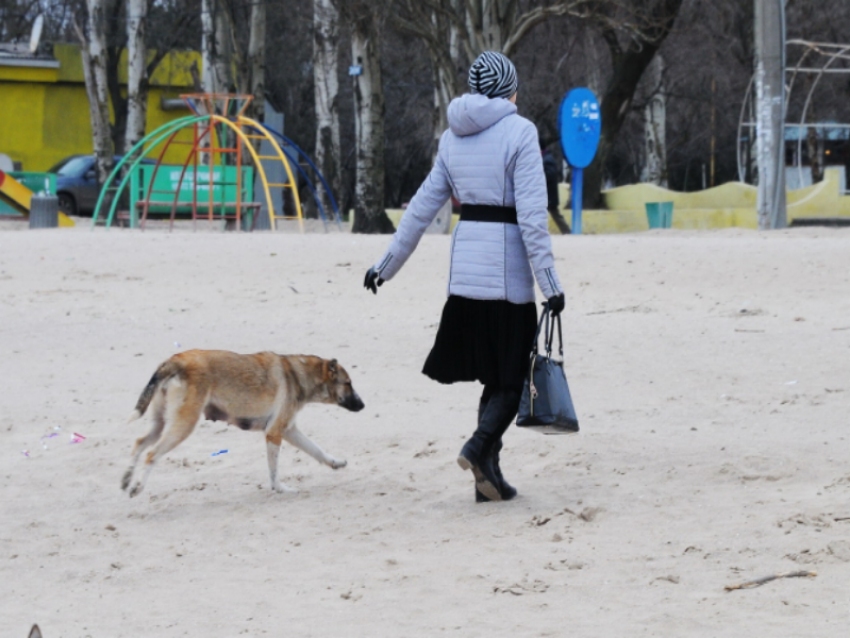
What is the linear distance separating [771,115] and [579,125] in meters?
3.13

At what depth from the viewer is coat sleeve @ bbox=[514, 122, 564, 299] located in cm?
538

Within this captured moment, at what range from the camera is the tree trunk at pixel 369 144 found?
22844mm

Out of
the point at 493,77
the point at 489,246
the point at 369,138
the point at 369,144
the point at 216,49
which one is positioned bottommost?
the point at 489,246

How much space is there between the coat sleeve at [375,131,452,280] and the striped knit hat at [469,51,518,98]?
330mm

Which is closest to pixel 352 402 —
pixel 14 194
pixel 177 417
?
→ pixel 177 417

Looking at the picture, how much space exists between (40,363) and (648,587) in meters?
6.60

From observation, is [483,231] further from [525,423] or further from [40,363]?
[40,363]

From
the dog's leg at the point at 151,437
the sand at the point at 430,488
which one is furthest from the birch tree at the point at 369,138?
the dog's leg at the point at 151,437

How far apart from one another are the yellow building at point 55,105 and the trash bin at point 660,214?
61.2 feet

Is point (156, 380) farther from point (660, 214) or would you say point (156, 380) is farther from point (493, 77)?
point (660, 214)

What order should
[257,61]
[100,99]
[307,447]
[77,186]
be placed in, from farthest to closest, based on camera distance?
[77,186], [257,61], [100,99], [307,447]

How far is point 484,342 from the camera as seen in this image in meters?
5.66

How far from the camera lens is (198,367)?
6.08m

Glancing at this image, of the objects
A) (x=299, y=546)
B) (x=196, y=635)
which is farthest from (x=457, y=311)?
(x=196, y=635)
